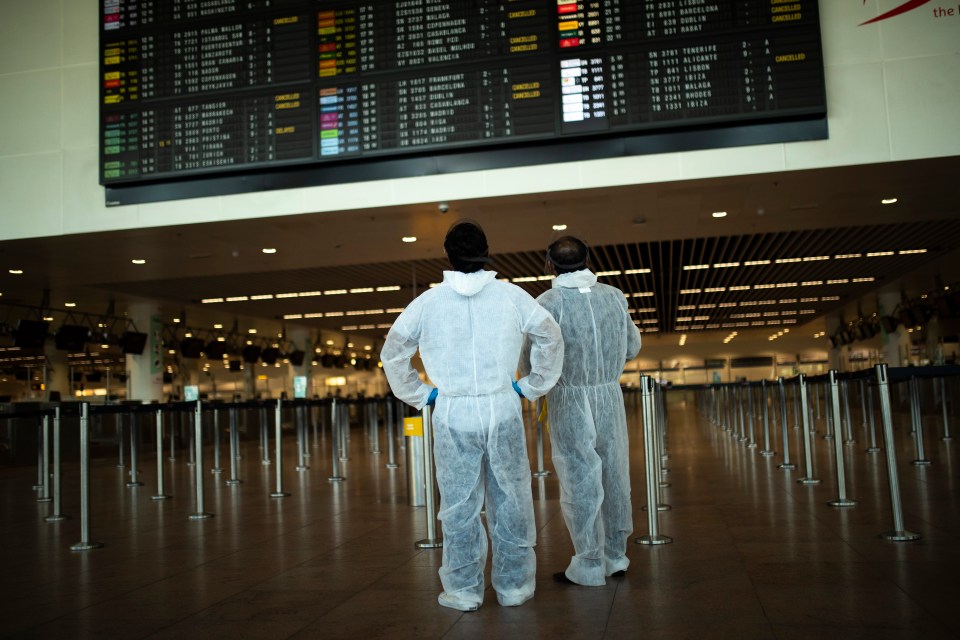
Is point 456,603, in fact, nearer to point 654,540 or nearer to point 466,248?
point 466,248

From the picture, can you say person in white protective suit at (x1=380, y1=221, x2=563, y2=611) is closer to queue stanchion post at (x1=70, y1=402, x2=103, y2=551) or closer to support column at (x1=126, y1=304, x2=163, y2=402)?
queue stanchion post at (x1=70, y1=402, x2=103, y2=551)

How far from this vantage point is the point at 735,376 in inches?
1558

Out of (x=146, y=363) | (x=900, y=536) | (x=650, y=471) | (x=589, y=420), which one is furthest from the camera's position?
(x=146, y=363)

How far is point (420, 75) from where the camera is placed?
793 centimetres

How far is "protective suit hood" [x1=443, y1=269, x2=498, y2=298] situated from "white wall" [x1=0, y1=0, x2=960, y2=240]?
4659 millimetres

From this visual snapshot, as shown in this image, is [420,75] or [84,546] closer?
[84,546]

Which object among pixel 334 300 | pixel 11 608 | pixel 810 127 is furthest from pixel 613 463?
pixel 334 300

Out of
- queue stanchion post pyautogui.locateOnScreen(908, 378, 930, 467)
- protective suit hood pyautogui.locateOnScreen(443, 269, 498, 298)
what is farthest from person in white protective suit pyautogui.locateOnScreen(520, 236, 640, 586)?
queue stanchion post pyautogui.locateOnScreen(908, 378, 930, 467)

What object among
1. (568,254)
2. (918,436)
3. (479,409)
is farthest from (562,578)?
(918,436)

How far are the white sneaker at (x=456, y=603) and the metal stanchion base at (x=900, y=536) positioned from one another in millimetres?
2484

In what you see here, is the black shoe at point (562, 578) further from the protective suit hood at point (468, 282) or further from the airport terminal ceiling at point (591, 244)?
the airport terminal ceiling at point (591, 244)

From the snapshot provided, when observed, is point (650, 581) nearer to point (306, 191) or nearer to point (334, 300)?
point (306, 191)

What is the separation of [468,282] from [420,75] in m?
4.82

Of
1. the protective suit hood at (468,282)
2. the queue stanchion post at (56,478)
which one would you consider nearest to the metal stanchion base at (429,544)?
the protective suit hood at (468,282)
